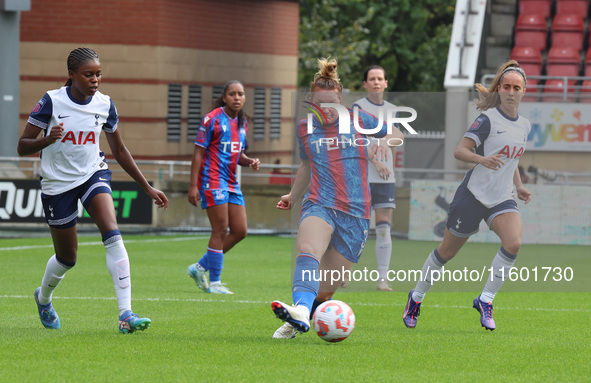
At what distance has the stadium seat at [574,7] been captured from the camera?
27391mm

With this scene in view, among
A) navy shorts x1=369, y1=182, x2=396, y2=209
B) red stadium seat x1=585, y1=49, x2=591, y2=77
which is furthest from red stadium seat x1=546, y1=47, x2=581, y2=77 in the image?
navy shorts x1=369, y1=182, x2=396, y2=209

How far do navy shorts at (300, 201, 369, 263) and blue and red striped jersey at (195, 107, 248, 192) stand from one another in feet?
12.0

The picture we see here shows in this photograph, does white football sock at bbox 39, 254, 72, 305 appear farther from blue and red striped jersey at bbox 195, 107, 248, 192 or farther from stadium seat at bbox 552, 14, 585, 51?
stadium seat at bbox 552, 14, 585, 51

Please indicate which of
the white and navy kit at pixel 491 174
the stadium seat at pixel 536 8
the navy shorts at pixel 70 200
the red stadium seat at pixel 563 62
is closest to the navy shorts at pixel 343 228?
the white and navy kit at pixel 491 174

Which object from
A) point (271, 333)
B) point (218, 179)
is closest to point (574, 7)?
point (218, 179)

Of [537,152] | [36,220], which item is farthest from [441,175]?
[36,220]

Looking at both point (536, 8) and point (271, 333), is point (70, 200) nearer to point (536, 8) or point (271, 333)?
point (271, 333)

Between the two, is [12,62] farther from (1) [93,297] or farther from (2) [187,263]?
(1) [93,297]

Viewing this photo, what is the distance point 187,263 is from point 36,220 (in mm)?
4047

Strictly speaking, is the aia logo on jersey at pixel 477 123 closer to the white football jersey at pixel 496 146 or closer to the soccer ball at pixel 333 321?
the white football jersey at pixel 496 146

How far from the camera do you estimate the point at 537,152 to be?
55.3ft

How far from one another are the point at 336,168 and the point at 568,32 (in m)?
20.2

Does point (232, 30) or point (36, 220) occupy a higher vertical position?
point (232, 30)

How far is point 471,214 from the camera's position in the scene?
8.73m
